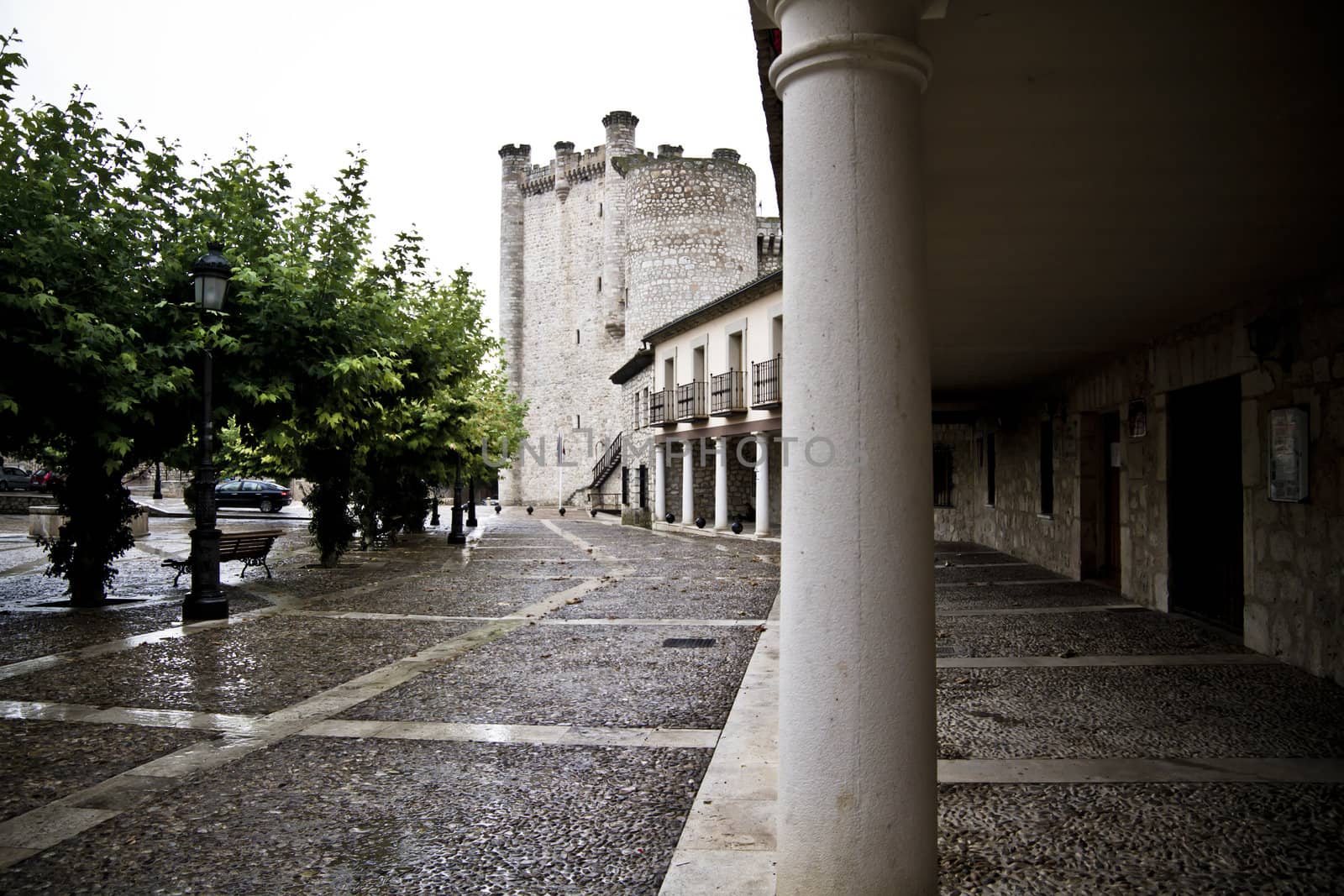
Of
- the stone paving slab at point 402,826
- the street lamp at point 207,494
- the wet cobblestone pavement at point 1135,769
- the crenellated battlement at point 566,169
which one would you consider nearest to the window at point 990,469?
the wet cobblestone pavement at point 1135,769

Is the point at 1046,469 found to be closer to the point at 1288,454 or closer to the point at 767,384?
→ the point at 1288,454

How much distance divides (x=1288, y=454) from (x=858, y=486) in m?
4.79

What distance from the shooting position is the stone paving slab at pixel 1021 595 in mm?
8445

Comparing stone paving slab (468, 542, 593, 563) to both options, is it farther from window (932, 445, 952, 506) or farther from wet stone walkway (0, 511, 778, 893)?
window (932, 445, 952, 506)

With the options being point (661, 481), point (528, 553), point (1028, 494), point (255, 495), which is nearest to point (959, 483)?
point (1028, 494)

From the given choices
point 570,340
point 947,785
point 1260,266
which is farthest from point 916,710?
point 570,340

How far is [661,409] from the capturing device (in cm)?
2591

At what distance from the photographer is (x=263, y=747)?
4.21m

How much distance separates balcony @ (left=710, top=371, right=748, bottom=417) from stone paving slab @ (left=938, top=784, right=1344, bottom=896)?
57.7 feet

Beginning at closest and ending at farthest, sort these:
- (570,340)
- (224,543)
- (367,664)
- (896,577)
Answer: (896,577) < (367,664) < (224,543) < (570,340)

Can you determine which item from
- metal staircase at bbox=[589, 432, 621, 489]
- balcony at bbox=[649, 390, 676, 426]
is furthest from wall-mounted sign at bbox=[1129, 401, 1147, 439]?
metal staircase at bbox=[589, 432, 621, 489]

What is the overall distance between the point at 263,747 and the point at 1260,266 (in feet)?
19.8

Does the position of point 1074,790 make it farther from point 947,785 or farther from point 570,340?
point 570,340

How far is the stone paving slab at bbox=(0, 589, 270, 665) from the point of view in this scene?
6.93 metres
